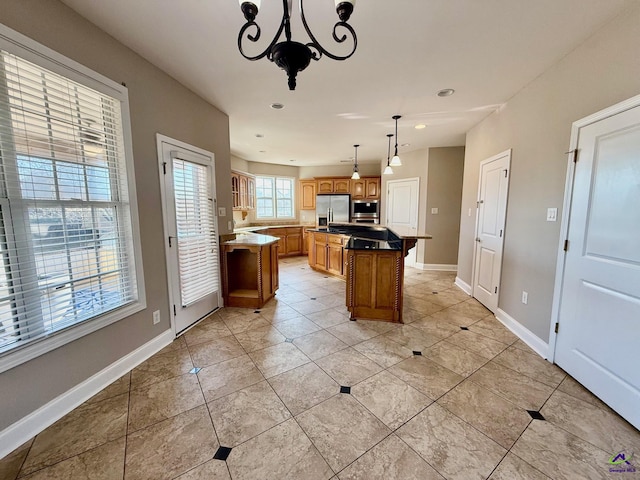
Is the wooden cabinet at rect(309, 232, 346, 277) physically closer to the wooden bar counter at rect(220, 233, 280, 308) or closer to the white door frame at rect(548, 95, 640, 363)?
the wooden bar counter at rect(220, 233, 280, 308)

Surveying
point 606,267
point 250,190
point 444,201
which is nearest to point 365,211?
point 444,201

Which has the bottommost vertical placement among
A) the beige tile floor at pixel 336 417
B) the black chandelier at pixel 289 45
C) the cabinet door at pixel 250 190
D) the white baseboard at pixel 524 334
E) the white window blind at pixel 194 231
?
the beige tile floor at pixel 336 417

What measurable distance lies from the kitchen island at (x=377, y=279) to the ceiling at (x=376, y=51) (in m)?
1.67

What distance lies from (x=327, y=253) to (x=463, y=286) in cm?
246

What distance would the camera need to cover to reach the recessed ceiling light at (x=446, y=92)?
2.70 m

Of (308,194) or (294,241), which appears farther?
(308,194)

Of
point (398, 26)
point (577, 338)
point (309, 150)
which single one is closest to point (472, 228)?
point (577, 338)

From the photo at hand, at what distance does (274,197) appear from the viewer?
7.20 metres

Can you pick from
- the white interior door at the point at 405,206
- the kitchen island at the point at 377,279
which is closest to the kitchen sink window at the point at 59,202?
the kitchen island at the point at 377,279

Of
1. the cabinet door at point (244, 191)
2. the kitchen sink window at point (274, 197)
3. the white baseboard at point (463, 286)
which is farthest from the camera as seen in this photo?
the kitchen sink window at point (274, 197)

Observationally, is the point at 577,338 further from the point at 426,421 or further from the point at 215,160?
the point at 215,160

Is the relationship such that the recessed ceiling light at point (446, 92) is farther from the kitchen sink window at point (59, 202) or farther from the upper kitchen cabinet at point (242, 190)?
the upper kitchen cabinet at point (242, 190)

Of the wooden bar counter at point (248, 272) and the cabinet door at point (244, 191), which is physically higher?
the cabinet door at point (244, 191)

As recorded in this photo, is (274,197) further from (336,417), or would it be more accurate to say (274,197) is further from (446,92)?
(336,417)
